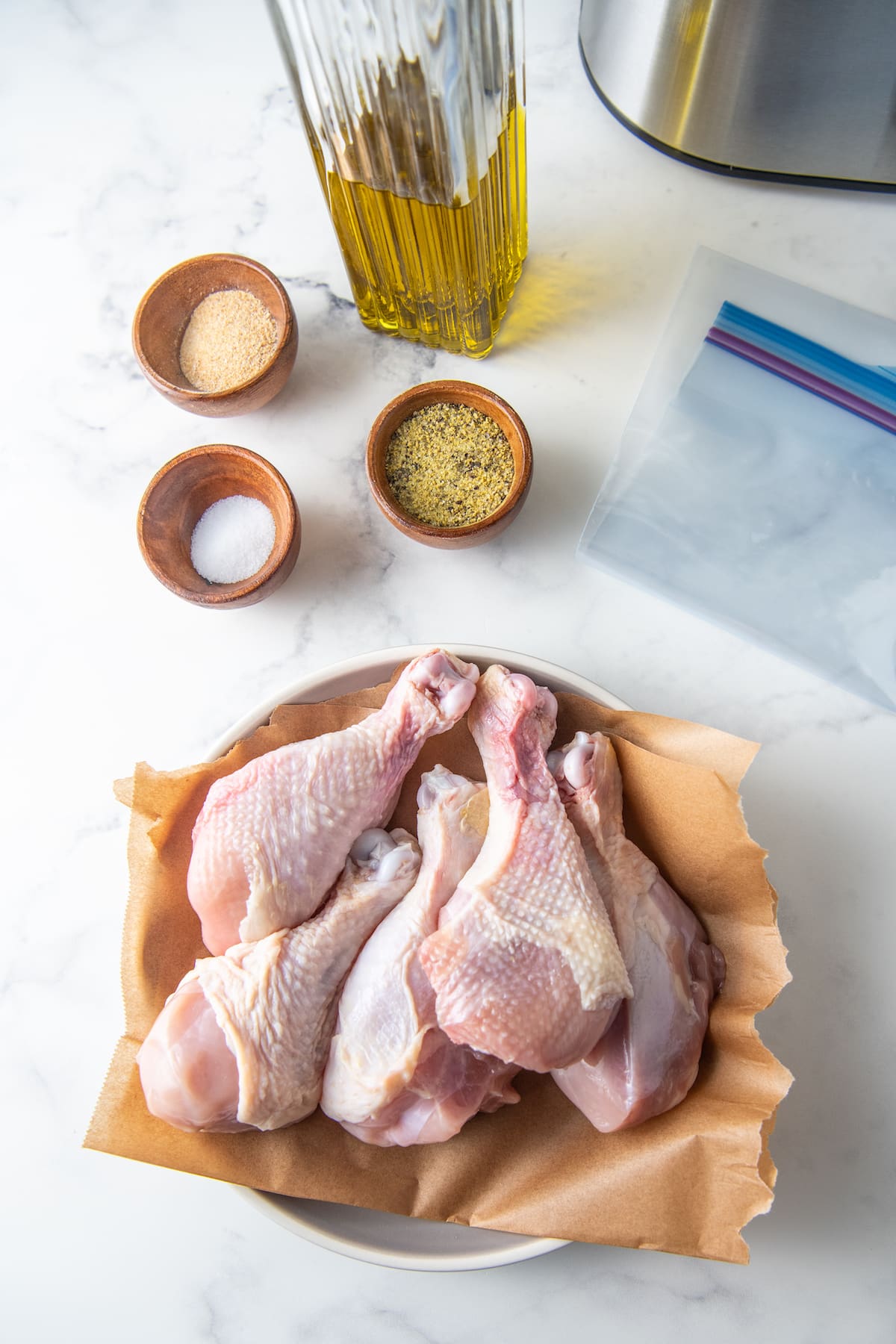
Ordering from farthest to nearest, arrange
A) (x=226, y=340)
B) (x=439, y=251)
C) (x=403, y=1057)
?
(x=226, y=340) < (x=439, y=251) < (x=403, y=1057)

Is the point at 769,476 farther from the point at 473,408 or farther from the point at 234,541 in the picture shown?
the point at 234,541

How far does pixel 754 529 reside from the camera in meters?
1.07

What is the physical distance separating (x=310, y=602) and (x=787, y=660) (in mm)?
503

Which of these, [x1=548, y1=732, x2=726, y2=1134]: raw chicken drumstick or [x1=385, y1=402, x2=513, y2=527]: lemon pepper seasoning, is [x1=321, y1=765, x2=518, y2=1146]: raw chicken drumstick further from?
[x1=385, y1=402, x2=513, y2=527]: lemon pepper seasoning

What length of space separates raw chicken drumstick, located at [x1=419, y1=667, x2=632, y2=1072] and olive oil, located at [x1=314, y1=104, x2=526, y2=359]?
0.53 m

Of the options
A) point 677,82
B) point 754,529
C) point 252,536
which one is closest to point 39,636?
point 252,536

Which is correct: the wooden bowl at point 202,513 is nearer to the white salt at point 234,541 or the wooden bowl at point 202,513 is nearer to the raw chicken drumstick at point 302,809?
the white salt at point 234,541

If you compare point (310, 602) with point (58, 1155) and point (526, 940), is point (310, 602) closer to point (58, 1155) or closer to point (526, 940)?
point (526, 940)

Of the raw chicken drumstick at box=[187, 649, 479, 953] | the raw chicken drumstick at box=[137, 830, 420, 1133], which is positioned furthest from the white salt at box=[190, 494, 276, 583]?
the raw chicken drumstick at box=[137, 830, 420, 1133]

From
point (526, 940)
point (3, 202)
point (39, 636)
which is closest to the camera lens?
point (526, 940)

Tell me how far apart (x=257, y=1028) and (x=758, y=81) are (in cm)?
97

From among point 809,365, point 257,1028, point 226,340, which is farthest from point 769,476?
point 257,1028

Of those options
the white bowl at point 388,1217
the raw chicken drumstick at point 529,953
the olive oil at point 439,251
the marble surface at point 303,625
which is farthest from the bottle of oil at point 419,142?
the raw chicken drumstick at point 529,953

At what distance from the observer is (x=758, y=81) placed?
0.98 metres
